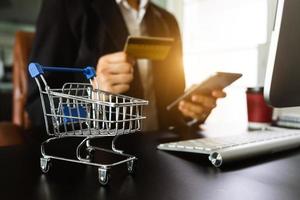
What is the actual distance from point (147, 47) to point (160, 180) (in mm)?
293

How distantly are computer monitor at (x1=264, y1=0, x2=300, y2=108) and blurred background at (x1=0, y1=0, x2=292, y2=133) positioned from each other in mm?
249

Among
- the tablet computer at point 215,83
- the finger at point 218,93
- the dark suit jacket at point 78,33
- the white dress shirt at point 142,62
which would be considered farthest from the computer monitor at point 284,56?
the white dress shirt at point 142,62

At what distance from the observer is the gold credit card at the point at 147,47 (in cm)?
60

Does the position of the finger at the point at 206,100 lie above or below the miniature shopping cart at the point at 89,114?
below

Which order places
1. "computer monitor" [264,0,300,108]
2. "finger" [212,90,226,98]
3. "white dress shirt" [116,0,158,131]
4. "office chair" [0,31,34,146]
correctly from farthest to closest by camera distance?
"office chair" [0,31,34,146] → "white dress shirt" [116,0,158,131] → "finger" [212,90,226,98] → "computer monitor" [264,0,300,108]

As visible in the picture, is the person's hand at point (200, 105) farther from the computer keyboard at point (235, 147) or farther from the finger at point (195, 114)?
the computer keyboard at point (235, 147)

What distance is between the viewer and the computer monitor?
502 millimetres

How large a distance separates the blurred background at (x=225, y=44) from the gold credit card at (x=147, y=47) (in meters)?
0.29

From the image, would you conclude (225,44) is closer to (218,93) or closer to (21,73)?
(218,93)

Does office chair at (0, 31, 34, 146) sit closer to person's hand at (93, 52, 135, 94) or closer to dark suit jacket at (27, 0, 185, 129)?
dark suit jacket at (27, 0, 185, 129)

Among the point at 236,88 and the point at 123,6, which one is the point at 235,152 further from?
the point at 123,6

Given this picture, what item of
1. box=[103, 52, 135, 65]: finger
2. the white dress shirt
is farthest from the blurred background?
box=[103, 52, 135, 65]: finger

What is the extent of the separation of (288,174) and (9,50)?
271cm

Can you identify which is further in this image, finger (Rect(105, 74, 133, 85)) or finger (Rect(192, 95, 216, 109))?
finger (Rect(192, 95, 216, 109))
